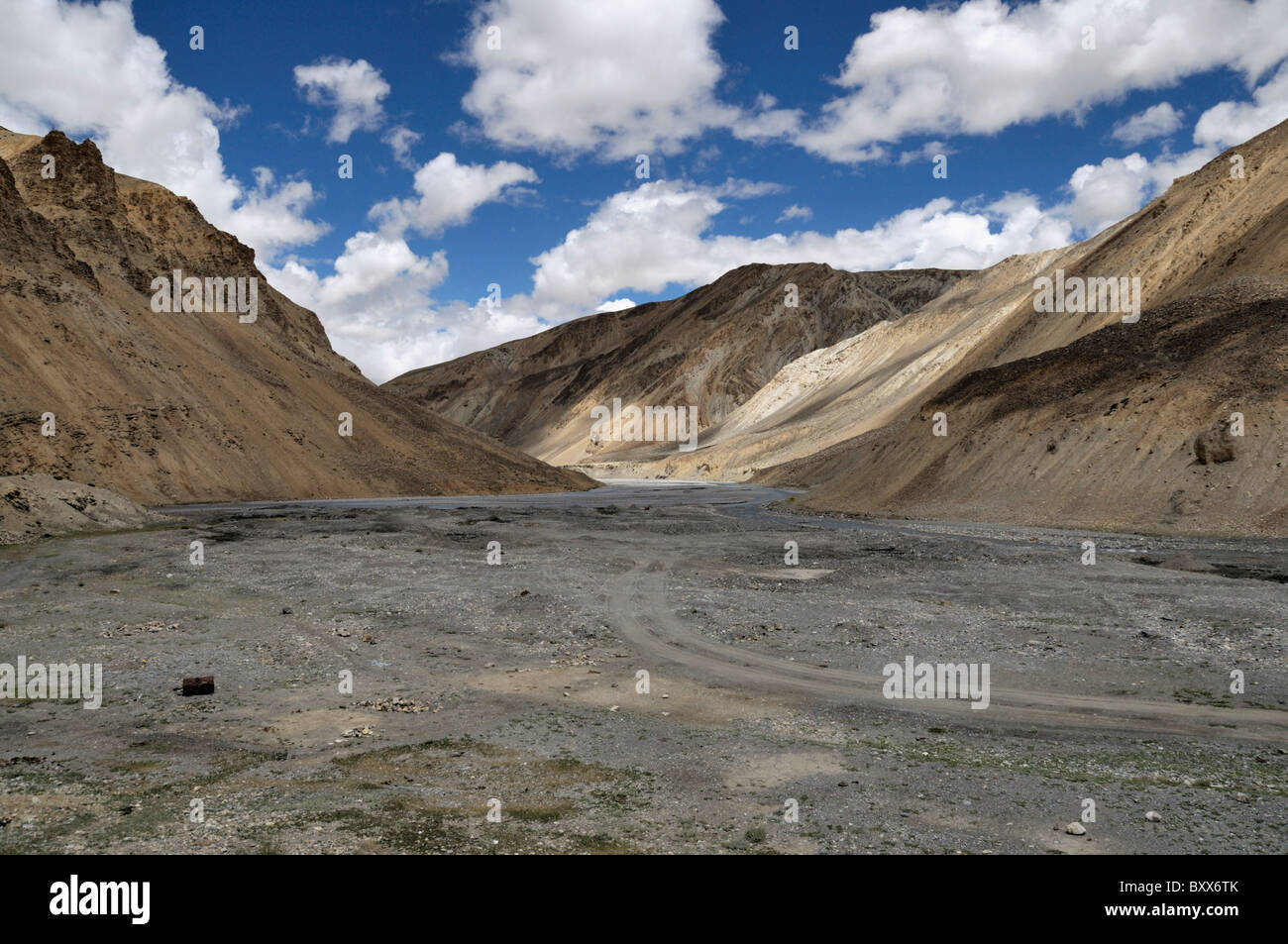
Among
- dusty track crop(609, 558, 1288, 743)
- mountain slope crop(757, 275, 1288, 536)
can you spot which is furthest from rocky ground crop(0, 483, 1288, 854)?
mountain slope crop(757, 275, 1288, 536)

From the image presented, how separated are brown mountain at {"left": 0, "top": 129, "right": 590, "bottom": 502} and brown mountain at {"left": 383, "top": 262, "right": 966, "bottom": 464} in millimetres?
67691

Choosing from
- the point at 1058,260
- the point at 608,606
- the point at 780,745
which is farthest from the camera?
the point at 1058,260

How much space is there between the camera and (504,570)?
20312 mm

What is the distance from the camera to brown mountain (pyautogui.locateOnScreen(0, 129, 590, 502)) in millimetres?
45281

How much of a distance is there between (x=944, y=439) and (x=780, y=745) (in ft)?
133

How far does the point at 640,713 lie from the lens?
8953 millimetres

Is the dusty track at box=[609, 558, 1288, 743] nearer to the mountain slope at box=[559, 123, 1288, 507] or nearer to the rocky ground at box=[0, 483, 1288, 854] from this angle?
the rocky ground at box=[0, 483, 1288, 854]

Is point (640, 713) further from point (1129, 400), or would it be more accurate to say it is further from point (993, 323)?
point (993, 323)

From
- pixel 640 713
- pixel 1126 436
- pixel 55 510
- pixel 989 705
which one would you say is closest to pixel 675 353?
pixel 1126 436

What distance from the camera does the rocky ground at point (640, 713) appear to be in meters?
5.78
